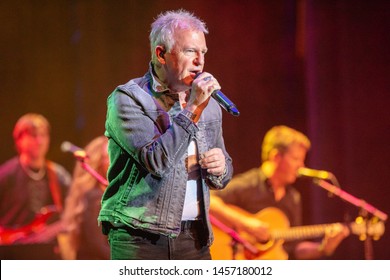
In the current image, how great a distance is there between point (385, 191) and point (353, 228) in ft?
1.01

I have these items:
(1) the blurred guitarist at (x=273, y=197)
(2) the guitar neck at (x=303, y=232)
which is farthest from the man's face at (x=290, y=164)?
(2) the guitar neck at (x=303, y=232)

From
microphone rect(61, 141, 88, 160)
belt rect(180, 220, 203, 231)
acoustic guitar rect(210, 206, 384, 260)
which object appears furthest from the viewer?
acoustic guitar rect(210, 206, 384, 260)

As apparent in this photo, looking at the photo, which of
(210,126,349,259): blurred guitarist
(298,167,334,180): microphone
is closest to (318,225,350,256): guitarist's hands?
(210,126,349,259): blurred guitarist

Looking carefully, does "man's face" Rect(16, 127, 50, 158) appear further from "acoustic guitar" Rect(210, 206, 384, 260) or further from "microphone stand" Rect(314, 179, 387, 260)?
"microphone stand" Rect(314, 179, 387, 260)

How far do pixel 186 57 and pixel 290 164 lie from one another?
2.08 m

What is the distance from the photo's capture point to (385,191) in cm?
377

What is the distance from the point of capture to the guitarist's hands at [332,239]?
376 cm

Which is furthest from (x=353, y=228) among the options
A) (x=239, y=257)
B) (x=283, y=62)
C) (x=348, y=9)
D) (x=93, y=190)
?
(x=93, y=190)

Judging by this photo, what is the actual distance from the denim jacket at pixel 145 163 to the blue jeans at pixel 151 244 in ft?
0.12

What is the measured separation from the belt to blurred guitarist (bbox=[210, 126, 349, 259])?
1.80 metres

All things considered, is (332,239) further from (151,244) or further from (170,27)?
(170,27)

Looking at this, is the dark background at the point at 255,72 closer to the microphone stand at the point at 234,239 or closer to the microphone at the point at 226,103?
the microphone stand at the point at 234,239

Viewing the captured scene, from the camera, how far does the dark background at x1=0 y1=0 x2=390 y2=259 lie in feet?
11.9

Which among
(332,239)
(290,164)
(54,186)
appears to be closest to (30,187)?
(54,186)
